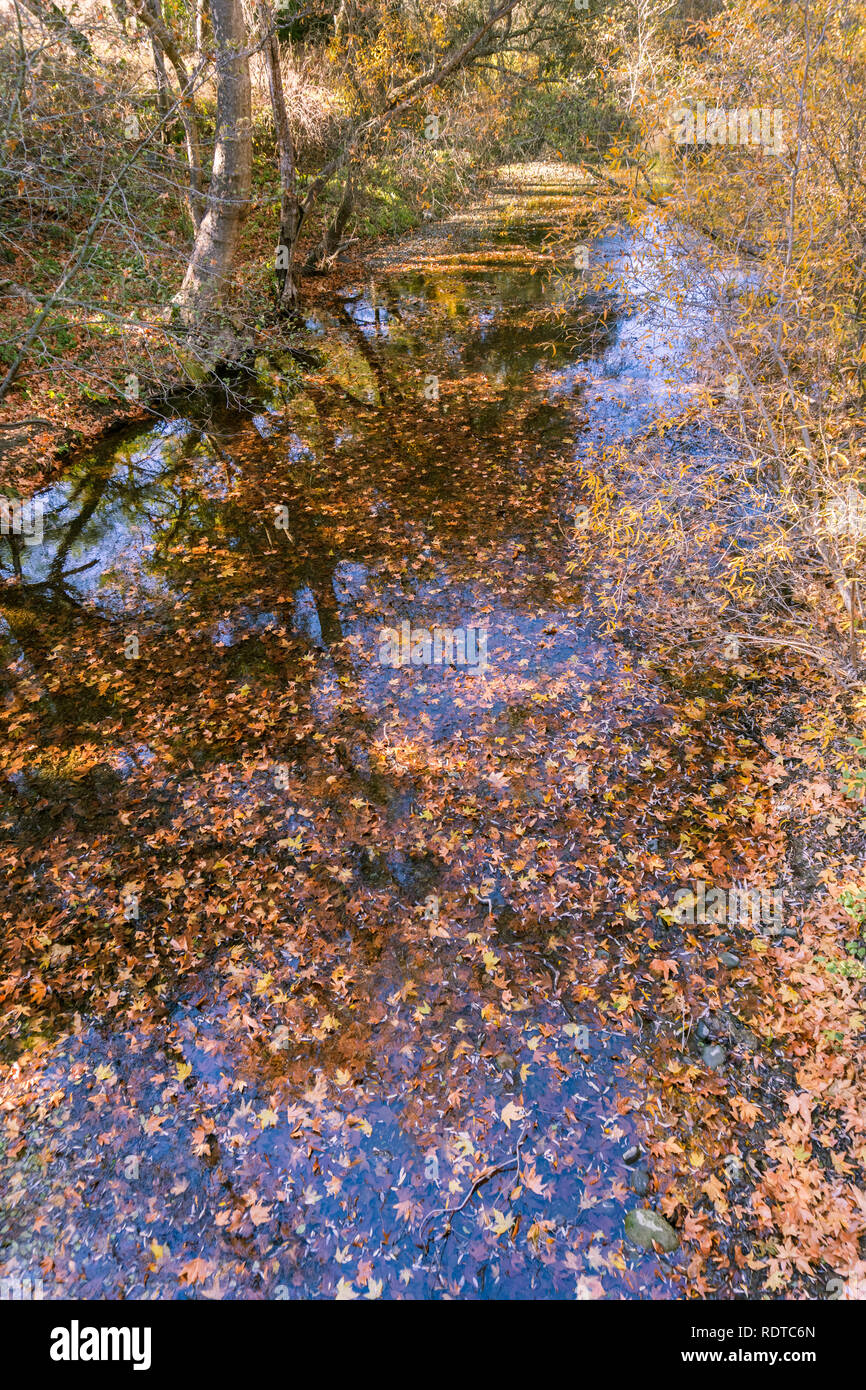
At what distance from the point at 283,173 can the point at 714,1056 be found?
706 inches

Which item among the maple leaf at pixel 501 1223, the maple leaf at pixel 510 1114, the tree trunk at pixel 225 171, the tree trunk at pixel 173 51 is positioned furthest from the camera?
the tree trunk at pixel 173 51

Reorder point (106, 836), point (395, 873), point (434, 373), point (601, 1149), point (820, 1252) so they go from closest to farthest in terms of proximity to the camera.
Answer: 1. point (820, 1252)
2. point (601, 1149)
3. point (395, 873)
4. point (106, 836)
5. point (434, 373)

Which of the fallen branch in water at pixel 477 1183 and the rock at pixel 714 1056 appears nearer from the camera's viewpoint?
the fallen branch in water at pixel 477 1183

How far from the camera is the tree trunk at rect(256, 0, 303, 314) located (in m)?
12.6

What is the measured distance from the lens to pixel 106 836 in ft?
20.2

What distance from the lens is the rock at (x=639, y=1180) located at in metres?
3.97

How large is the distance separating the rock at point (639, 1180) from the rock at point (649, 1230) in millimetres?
85

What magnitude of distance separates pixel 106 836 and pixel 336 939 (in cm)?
242

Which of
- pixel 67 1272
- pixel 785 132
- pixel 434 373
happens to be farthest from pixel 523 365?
pixel 67 1272

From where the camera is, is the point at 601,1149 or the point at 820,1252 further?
the point at 601,1149

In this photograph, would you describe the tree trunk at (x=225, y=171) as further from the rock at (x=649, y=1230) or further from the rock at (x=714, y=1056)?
the rock at (x=649, y=1230)

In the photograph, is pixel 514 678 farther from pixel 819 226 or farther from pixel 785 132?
pixel 785 132

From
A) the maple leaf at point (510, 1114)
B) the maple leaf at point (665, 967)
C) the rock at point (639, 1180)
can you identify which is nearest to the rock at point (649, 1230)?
the rock at point (639, 1180)

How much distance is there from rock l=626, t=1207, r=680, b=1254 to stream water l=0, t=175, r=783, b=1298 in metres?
0.09
